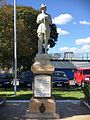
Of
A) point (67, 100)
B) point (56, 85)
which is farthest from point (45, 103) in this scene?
point (56, 85)

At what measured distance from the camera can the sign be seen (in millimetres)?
15422

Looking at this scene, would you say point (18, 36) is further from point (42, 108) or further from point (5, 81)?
point (42, 108)

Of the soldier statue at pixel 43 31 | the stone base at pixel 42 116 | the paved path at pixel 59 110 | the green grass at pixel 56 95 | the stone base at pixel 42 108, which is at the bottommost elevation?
the green grass at pixel 56 95

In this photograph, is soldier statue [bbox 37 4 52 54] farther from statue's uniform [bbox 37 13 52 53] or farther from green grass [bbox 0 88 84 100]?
green grass [bbox 0 88 84 100]

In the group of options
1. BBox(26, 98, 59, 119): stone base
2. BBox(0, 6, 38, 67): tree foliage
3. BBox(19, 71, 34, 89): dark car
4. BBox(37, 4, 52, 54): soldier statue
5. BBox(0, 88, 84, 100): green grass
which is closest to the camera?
BBox(26, 98, 59, 119): stone base

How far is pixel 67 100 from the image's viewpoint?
2228 centimetres

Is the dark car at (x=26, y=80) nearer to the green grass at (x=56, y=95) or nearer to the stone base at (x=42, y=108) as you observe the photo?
the green grass at (x=56, y=95)

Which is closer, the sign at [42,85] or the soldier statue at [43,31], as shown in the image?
the sign at [42,85]

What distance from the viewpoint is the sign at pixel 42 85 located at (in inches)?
607

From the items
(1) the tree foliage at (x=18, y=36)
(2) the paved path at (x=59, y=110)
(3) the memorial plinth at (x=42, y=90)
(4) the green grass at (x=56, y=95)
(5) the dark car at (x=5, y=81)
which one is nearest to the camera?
(3) the memorial plinth at (x=42, y=90)

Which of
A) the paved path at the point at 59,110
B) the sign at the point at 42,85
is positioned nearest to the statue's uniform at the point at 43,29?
the sign at the point at 42,85

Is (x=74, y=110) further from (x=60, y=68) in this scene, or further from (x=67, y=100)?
(x=60, y=68)

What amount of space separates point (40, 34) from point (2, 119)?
3798 mm

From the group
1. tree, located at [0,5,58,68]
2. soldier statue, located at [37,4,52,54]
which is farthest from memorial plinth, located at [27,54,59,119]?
tree, located at [0,5,58,68]
